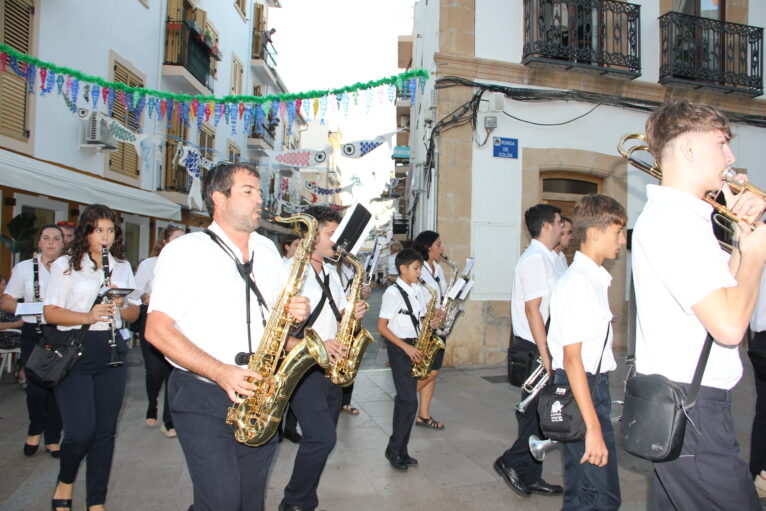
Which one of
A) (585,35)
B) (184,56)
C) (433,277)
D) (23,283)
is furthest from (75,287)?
(184,56)

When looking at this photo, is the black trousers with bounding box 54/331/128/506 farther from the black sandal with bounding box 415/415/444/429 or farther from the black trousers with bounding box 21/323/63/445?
the black sandal with bounding box 415/415/444/429

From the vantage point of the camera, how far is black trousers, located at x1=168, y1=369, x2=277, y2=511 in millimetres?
2188

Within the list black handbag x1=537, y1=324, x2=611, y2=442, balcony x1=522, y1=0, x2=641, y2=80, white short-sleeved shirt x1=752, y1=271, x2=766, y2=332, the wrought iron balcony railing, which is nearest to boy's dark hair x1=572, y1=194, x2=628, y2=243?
black handbag x1=537, y1=324, x2=611, y2=442

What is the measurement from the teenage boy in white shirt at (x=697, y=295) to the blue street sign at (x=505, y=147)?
702cm

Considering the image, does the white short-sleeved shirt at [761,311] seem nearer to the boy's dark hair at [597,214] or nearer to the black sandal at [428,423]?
the boy's dark hair at [597,214]

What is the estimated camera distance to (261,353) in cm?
246

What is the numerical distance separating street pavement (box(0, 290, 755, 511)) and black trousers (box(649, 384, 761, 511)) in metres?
2.17

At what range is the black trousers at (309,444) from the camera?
3.23 m

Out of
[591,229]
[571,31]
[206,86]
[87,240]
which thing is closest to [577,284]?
[591,229]

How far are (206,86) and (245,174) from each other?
1627cm

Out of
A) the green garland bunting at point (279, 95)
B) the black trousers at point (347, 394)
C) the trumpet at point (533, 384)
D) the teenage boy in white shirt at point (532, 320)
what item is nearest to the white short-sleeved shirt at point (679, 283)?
the trumpet at point (533, 384)

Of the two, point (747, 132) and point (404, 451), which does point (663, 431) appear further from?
point (747, 132)

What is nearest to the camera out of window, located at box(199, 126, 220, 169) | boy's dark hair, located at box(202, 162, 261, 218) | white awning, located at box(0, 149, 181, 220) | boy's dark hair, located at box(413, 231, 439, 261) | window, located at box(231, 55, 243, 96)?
boy's dark hair, located at box(202, 162, 261, 218)

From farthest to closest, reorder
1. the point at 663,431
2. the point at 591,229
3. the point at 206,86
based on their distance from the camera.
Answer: the point at 206,86 → the point at 591,229 → the point at 663,431
